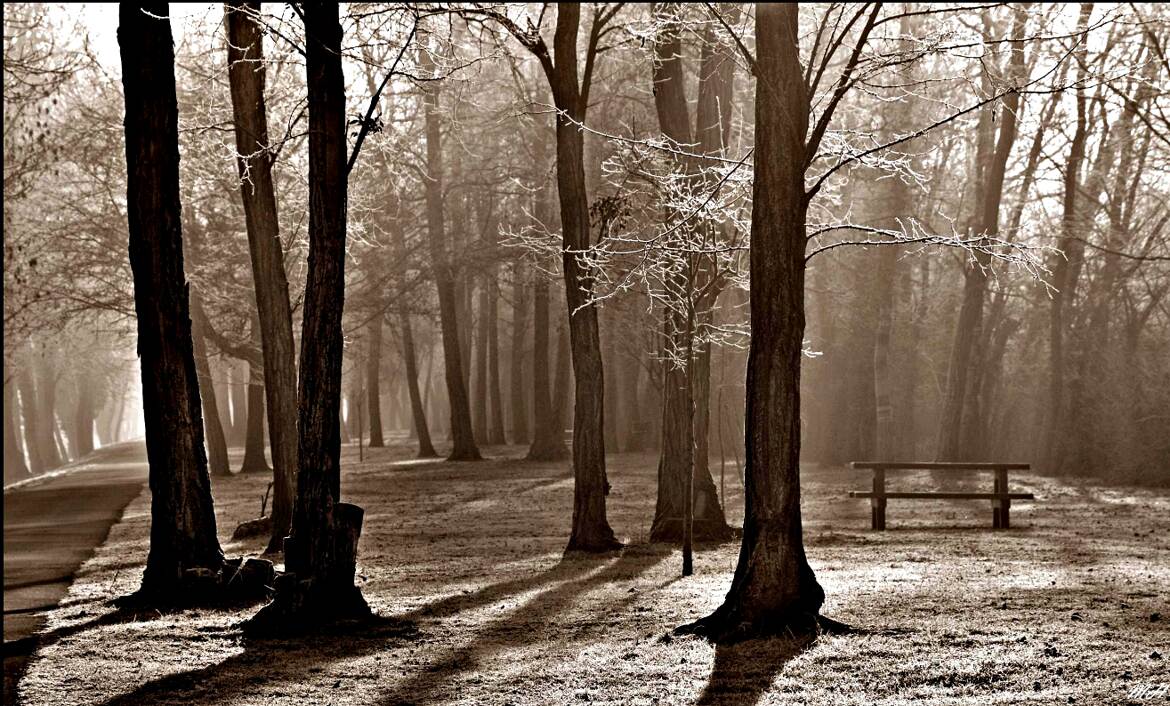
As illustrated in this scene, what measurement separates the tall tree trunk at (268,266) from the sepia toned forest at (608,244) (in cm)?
5

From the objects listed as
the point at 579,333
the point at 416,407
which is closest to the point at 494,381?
the point at 416,407

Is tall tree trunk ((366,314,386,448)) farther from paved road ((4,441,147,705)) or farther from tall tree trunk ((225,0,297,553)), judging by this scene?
tall tree trunk ((225,0,297,553))

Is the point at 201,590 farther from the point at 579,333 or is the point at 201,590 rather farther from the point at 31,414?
the point at 31,414

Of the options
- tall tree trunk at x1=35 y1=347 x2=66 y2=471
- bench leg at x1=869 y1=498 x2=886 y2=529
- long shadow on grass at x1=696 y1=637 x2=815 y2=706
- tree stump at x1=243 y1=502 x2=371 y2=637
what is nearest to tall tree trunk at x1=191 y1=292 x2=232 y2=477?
bench leg at x1=869 y1=498 x2=886 y2=529

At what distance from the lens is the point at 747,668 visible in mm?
7312

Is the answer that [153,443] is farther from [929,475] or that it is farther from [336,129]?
[929,475]

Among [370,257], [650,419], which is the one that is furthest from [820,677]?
[650,419]

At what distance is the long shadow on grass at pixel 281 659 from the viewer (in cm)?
706

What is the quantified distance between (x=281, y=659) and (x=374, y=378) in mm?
32258

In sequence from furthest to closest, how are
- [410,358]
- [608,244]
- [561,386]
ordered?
[410,358] → [561,386] → [608,244]

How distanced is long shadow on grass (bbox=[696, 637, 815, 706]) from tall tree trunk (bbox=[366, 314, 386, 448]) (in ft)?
83.4

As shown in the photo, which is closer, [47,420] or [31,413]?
[31,413]

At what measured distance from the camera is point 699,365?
47.6ft

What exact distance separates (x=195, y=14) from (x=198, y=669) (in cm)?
684
